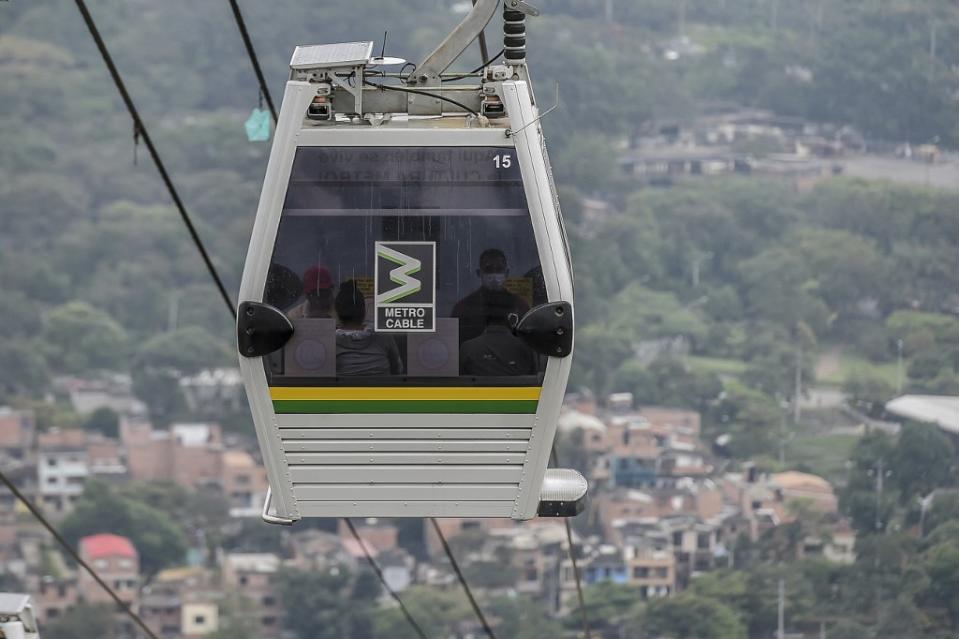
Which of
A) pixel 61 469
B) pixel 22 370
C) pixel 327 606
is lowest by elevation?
pixel 327 606

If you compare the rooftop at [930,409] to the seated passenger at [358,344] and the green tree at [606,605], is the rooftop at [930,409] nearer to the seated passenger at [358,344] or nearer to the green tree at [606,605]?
the green tree at [606,605]

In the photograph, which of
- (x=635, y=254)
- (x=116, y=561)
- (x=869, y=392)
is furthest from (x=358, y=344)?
(x=635, y=254)

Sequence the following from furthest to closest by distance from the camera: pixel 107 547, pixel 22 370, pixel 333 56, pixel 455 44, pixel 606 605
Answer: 1. pixel 22 370
2. pixel 107 547
3. pixel 606 605
4. pixel 455 44
5. pixel 333 56

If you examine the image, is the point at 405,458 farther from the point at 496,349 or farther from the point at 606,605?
the point at 606,605

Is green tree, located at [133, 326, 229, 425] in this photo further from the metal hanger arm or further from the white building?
the metal hanger arm

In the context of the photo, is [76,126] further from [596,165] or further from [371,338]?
[371,338]
